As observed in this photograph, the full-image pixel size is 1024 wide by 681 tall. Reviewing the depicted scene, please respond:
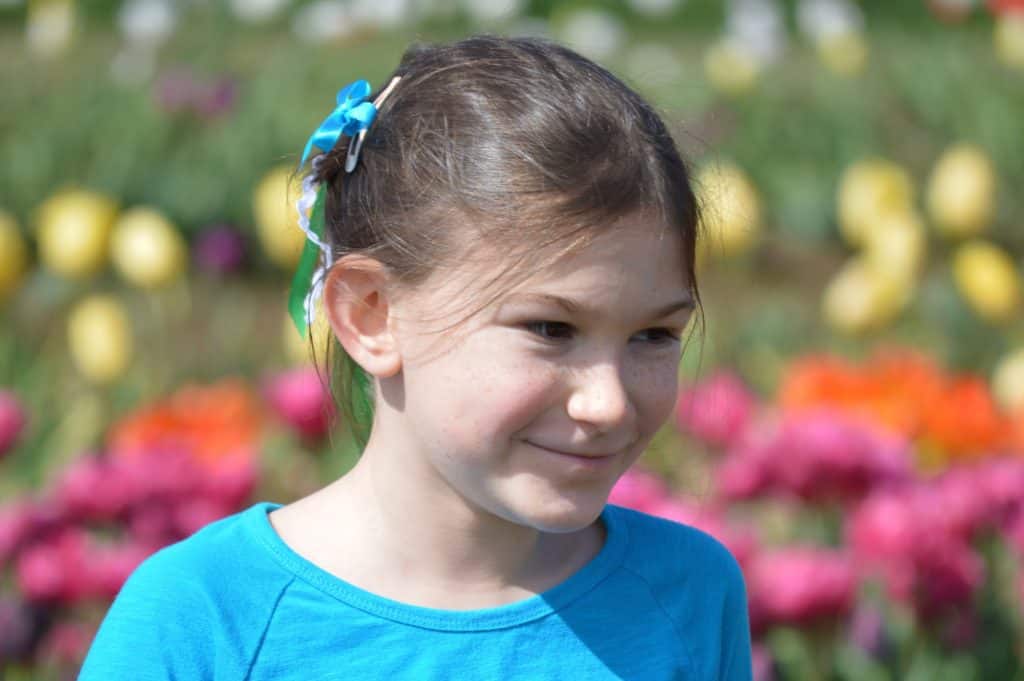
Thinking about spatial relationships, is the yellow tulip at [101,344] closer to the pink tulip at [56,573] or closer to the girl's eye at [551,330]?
the pink tulip at [56,573]

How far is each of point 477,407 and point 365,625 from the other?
0.25 meters

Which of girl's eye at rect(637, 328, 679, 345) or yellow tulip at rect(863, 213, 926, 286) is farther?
yellow tulip at rect(863, 213, 926, 286)

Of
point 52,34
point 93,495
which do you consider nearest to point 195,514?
point 93,495

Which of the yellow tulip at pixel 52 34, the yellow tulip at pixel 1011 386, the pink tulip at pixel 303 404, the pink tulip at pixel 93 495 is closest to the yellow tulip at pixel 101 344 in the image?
the pink tulip at pixel 303 404

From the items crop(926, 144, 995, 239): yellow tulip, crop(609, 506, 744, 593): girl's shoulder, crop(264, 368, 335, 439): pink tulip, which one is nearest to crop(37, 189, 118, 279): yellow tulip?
crop(264, 368, 335, 439): pink tulip

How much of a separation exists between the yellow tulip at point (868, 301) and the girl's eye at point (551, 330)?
2880mm

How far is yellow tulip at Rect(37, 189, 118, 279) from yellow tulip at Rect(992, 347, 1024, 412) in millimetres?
2652

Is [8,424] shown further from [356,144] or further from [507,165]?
[507,165]

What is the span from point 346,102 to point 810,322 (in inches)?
132

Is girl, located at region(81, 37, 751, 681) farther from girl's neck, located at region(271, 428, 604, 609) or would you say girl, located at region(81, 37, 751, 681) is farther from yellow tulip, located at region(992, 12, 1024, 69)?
yellow tulip, located at region(992, 12, 1024, 69)

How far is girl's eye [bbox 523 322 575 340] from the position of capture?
1371mm

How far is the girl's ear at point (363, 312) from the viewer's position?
1.47 m

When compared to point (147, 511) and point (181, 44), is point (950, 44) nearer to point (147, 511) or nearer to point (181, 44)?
point (181, 44)

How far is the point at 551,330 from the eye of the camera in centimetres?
138
